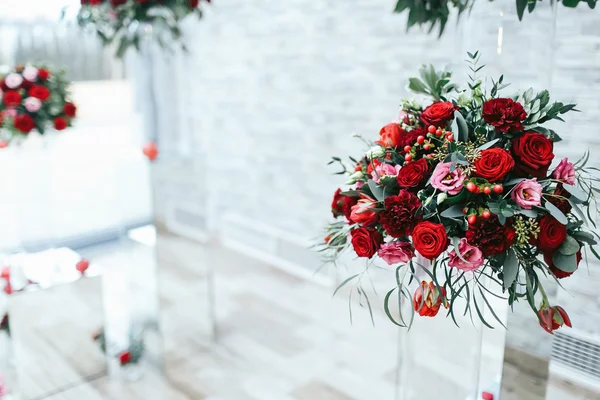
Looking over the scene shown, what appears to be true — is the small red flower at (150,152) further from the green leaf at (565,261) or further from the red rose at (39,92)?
the green leaf at (565,261)

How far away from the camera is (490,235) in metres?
1.08

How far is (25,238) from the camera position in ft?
8.83

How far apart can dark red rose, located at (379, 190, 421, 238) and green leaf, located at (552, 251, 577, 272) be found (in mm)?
283

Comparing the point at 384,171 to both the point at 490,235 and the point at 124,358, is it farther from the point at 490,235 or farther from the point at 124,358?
the point at 124,358

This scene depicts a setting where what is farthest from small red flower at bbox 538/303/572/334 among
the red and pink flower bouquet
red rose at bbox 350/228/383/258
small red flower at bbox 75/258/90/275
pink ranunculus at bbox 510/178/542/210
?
small red flower at bbox 75/258/90/275

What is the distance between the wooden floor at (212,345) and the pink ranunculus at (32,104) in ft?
2.31

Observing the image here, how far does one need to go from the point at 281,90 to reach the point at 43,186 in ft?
4.83

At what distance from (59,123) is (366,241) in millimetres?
1700

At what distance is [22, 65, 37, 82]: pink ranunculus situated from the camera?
2.36 m

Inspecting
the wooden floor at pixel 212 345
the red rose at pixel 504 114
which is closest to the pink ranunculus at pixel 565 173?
the red rose at pixel 504 114

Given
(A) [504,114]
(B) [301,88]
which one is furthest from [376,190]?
(B) [301,88]

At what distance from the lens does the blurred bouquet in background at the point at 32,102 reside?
231cm

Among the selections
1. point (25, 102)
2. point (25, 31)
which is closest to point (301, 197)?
point (25, 102)

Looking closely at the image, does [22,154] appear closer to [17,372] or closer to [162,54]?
[162,54]
